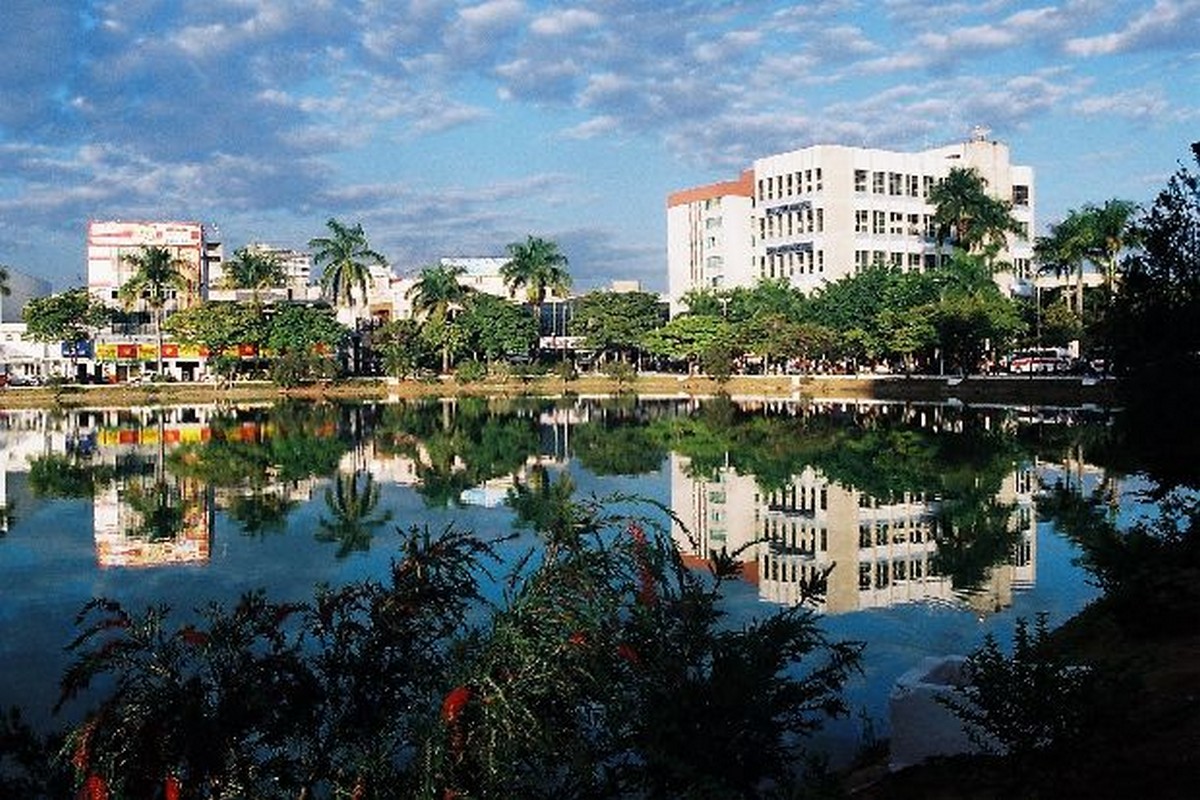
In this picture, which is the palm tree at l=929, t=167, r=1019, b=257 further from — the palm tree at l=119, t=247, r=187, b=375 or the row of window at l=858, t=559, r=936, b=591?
the row of window at l=858, t=559, r=936, b=591

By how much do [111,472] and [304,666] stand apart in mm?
39325

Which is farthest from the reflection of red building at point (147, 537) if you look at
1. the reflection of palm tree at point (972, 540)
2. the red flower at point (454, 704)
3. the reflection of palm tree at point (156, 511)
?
the red flower at point (454, 704)

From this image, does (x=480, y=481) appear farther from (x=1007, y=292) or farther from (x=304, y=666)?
Result: (x=1007, y=292)

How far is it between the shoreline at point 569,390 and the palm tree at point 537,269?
1125 centimetres

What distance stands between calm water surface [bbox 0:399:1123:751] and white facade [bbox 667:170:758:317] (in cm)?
4957

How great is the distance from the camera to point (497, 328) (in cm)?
10138

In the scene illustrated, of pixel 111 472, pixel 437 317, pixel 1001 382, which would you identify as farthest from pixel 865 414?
pixel 437 317

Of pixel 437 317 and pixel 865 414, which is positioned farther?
pixel 437 317

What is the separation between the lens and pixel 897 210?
100250 mm

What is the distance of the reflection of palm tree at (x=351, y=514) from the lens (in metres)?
27.8

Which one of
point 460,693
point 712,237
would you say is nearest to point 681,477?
point 460,693

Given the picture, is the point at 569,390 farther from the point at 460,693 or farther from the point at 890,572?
the point at 460,693

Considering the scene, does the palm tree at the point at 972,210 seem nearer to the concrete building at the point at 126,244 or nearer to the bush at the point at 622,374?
the bush at the point at 622,374

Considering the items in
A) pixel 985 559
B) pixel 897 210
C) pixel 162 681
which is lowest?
pixel 985 559
